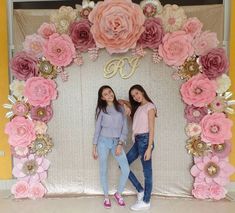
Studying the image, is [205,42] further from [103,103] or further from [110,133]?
[110,133]

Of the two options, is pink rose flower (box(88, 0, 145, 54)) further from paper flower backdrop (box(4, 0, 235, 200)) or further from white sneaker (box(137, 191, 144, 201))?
white sneaker (box(137, 191, 144, 201))

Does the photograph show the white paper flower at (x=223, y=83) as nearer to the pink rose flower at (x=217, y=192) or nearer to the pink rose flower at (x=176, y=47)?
the pink rose flower at (x=176, y=47)

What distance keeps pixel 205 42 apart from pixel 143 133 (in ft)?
3.16

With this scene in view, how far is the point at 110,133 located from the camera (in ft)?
9.62

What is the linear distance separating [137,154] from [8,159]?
129 centimetres

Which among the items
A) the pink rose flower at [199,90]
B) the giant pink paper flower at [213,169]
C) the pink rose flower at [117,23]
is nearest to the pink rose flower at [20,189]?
the pink rose flower at [117,23]

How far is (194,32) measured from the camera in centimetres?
293

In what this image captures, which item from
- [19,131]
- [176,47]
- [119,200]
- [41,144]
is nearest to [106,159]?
[119,200]

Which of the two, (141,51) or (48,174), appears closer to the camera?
(141,51)

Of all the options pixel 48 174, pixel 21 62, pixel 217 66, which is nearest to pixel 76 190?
pixel 48 174

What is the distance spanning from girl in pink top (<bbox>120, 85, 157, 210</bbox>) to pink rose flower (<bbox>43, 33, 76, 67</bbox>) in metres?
0.65

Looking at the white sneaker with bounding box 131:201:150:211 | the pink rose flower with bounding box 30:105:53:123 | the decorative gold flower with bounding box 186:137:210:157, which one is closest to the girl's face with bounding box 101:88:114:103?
the pink rose flower with bounding box 30:105:53:123

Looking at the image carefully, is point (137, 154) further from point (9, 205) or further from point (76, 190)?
point (9, 205)

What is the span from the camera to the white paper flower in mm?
2951
